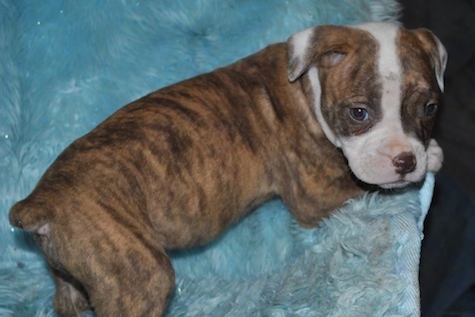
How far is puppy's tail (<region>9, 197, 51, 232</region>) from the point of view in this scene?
2.55 meters

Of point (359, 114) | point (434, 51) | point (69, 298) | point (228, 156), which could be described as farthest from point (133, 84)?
point (434, 51)

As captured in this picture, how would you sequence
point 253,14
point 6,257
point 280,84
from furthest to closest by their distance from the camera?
point 253,14 < point 6,257 < point 280,84

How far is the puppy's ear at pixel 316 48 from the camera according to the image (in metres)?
3.05

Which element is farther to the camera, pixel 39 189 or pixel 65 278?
pixel 65 278

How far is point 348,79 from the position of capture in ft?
9.92

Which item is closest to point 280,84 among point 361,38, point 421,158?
point 361,38

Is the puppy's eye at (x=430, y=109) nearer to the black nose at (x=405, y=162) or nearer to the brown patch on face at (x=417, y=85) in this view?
the brown patch on face at (x=417, y=85)

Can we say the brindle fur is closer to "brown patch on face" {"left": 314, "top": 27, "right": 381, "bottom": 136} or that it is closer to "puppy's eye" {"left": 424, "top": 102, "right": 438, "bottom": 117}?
"brown patch on face" {"left": 314, "top": 27, "right": 381, "bottom": 136}

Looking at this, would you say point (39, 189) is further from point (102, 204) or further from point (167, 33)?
point (167, 33)

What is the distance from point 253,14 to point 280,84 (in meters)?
0.60

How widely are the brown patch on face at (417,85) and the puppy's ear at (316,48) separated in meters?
0.21

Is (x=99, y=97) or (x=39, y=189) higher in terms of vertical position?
(x=39, y=189)

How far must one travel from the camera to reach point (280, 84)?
10.8ft

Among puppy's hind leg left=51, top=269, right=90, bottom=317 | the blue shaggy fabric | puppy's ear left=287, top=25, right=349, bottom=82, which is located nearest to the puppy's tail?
puppy's hind leg left=51, top=269, right=90, bottom=317
